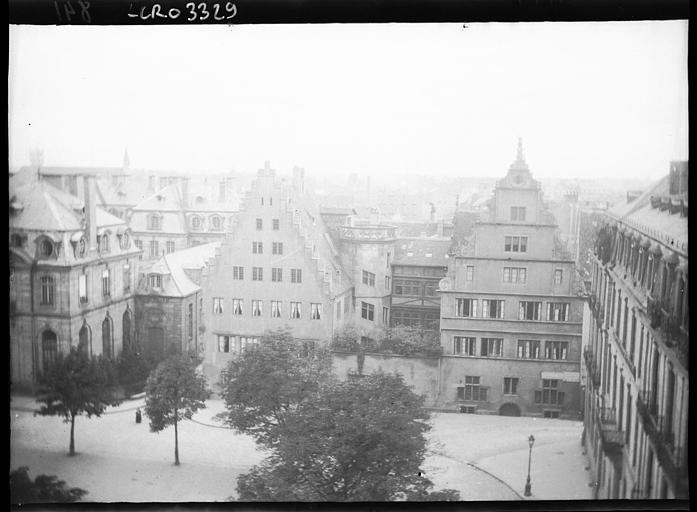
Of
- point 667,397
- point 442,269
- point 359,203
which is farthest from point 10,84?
point 667,397

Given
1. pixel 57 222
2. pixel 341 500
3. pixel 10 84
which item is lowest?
pixel 341 500

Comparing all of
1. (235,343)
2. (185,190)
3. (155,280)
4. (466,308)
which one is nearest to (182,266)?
(155,280)

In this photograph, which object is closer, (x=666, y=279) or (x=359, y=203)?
(x=666, y=279)

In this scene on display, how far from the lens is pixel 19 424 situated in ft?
15.5

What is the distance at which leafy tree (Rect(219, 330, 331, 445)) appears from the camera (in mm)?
4816

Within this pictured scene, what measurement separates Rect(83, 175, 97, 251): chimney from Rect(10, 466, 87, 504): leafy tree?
5.13ft

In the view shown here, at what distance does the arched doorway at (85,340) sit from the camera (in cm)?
477

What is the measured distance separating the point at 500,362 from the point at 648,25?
7.80 feet

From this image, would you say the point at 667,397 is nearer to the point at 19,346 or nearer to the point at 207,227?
the point at 207,227

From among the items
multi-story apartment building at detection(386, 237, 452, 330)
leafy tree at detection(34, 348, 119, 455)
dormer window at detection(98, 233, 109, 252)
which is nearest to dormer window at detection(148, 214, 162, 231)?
dormer window at detection(98, 233, 109, 252)

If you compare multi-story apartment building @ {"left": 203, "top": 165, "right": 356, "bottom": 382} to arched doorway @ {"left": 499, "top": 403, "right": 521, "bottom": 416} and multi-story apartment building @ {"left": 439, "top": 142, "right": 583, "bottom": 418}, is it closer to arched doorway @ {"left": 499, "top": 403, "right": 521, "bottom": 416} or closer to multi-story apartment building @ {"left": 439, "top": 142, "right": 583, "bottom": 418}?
multi-story apartment building @ {"left": 439, "top": 142, "right": 583, "bottom": 418}

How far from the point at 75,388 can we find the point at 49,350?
312 mm

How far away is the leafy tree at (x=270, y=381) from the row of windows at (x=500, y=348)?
0.93 m

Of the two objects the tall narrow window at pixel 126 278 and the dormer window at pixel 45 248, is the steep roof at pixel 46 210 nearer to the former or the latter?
the dormer window at pixel 45 248
